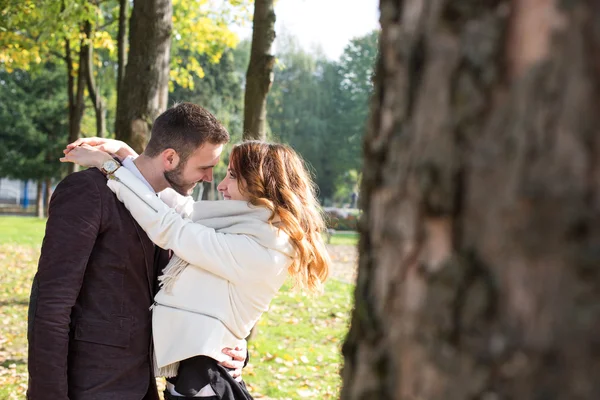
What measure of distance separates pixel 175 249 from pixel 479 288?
6.68ft

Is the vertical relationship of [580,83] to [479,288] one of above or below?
above

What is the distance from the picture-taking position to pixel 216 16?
58.4ft

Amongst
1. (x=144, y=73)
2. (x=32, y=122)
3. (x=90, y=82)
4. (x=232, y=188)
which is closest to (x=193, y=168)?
(x=232, y=188)

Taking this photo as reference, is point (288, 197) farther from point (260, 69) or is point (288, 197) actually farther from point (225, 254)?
point (260, 69)

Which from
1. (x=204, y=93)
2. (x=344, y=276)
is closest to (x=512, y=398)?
(x=344, y=276)

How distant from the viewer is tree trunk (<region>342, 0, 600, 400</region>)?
910 millimetres

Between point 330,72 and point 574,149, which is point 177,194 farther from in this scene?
point 330,72

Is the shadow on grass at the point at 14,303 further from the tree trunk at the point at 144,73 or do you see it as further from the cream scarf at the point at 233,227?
the cream scarf at the point at 233,227

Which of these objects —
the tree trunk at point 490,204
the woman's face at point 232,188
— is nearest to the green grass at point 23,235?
the woman's face at point 232,188

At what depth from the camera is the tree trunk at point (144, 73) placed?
6387 mm

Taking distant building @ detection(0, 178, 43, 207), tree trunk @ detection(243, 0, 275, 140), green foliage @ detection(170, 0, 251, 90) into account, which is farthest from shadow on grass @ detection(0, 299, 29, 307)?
distant building @ detection(0, 178, 43, 207)

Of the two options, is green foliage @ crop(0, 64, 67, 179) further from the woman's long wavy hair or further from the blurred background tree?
the woman's long wavy hair

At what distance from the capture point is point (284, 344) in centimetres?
876

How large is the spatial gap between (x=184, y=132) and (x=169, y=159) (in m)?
0.14
